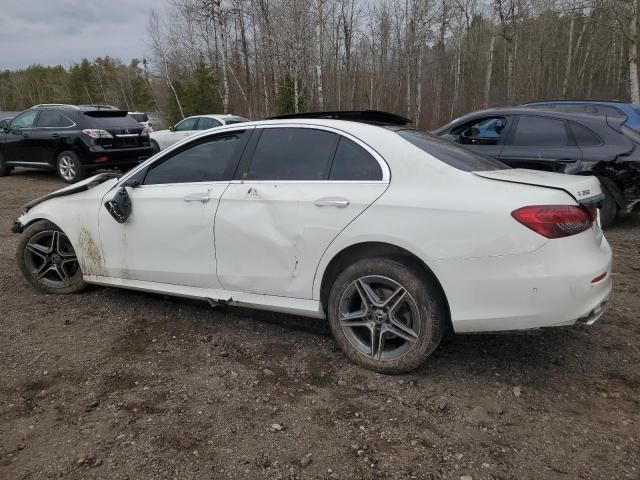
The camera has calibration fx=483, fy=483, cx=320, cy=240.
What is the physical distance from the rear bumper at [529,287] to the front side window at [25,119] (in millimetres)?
11287

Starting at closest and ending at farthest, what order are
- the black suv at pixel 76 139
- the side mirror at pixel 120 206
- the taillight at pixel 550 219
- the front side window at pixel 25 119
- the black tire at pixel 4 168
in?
the taillight at pixel 550 219 < the side mirror at pixel 120 206 < the black suv at pixel 76 139 < the front side window at pixel 25 119 < the black tire at pixel 4 168

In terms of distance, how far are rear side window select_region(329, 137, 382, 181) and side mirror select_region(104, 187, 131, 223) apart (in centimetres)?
175

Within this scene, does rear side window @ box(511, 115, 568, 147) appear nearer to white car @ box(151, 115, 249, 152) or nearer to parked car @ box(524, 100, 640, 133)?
parked car @ box(524, 100, 640, 133)

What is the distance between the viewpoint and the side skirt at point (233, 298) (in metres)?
3.18

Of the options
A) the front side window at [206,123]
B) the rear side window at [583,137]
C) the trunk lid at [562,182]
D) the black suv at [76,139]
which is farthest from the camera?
the front side window at [206,123]

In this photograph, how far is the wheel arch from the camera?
2.81m

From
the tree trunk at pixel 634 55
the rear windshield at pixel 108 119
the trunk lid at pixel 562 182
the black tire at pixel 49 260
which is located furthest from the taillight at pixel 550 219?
the tree trunk at pixel 634 55

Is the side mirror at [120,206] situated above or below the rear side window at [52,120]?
below

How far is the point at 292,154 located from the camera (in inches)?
131

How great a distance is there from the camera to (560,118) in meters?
6.31

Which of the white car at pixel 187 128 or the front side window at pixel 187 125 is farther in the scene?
the front side window at pixel 187 125

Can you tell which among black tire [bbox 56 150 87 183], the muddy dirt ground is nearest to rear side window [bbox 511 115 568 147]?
the muddy dirt ground

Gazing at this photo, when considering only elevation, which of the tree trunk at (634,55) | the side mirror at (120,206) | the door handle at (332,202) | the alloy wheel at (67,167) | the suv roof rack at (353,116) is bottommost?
the alloy wheel at (67,167)

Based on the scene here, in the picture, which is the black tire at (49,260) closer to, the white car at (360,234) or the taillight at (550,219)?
the white car at (360,234)
